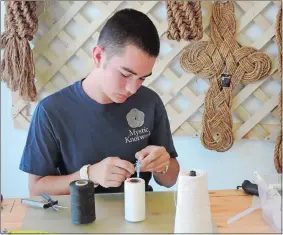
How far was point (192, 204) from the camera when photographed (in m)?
0.75

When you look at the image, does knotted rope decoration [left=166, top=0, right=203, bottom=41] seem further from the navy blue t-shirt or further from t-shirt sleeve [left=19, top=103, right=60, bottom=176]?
t-shirt sleeve [left=19, top=103, right=60, bottom=176]

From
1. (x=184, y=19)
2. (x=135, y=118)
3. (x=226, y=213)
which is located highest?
(x=184, y=19)

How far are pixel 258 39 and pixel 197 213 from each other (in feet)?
3.65

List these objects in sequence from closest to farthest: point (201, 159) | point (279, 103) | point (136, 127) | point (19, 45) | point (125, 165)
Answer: point (125, 165) → point (136, 127) → point (19, 45) → point (279, 103) → point (201, 159)

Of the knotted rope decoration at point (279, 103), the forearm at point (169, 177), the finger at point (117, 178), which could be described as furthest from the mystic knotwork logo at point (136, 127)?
the knotted rope decoration at point (279, 103)

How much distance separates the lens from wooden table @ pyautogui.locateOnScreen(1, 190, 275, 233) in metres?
0.82

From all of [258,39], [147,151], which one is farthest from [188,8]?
[147,151]

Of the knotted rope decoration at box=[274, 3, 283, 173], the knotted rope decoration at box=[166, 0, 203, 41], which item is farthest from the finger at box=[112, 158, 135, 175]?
the knotted rope decoration at box=[274, 3, 283, 173]

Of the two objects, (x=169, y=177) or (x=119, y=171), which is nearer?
(x=119, y=171)

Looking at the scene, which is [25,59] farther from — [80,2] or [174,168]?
[174,168]

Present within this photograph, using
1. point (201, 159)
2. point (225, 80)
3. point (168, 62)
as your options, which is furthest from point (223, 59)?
point (201, 159)

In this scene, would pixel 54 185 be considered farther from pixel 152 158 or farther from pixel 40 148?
pixel 152 158

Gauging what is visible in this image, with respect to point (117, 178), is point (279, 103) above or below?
above

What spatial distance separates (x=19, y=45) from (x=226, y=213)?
1.07 m
